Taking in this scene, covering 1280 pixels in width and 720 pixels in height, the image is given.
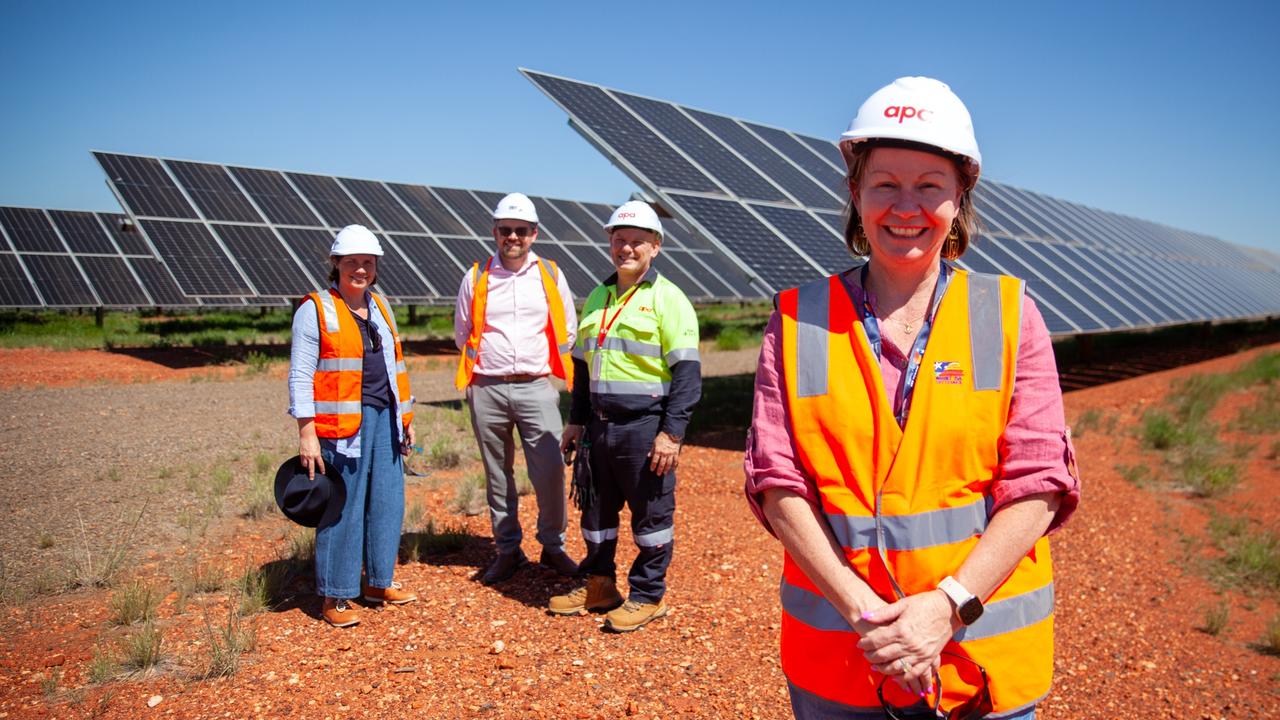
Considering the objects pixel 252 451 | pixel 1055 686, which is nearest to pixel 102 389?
pixel 252 451

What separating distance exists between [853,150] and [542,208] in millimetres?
21170

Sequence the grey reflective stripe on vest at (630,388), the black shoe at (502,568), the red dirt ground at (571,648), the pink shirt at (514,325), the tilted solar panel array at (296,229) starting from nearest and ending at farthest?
the red dirt ground at (571,648) < the grey reflective stripe on vest at (630,388) < the pink shirt at (514,325) < the black shoe at (502,568) < the tilted solar panel array at (296,229)

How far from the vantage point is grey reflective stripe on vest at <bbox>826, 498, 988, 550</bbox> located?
1745 millimetres

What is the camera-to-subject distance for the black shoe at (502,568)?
17.8 ft

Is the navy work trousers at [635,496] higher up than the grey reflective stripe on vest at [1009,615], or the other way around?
the grey reflective stripe on vest at [1009,615]

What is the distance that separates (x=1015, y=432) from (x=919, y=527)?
10.5 inches

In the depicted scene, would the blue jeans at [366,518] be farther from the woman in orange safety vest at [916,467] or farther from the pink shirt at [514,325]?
the woman in orange safety vest at [916,467]

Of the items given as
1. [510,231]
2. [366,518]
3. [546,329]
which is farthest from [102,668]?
[510,231]

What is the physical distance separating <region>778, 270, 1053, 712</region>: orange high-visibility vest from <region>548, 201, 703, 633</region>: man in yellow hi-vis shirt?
8.66ft

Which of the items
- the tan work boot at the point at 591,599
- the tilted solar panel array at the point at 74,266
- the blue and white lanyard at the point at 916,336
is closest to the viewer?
the blue and white lanyard at the point at 916,336

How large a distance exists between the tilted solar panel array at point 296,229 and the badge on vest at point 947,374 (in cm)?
1464

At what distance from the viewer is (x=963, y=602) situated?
1.69 m

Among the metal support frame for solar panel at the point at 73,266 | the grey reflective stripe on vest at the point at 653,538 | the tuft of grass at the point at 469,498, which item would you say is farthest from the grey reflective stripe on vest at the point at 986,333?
the metal support frame for solar panel at the point at 73,266

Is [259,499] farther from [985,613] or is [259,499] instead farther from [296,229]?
[296,229]
